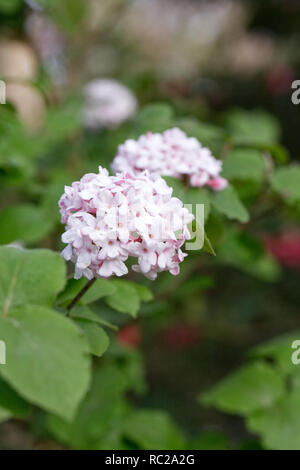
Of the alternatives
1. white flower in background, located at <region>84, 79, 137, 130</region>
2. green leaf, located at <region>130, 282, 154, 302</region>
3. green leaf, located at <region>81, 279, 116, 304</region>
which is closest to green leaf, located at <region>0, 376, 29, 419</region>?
green leaf, located at <region>81, 279, 116, 304</region>

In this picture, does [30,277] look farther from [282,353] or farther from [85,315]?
[282,353]

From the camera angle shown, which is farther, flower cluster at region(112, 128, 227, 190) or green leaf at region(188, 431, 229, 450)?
green leaf at region(188, 431, 229, 450)

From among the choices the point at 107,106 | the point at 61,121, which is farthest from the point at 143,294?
the point at 107,106

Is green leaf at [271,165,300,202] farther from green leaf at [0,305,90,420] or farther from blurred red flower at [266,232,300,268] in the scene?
blurred red flower at [266,232,300,268]

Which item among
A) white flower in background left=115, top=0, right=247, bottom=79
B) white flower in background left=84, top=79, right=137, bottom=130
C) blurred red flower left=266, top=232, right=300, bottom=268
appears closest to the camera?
white flower in background left=84, top=79, right=137, bottom=130

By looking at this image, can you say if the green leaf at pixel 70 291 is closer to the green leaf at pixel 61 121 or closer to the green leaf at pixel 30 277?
the green leaf at pixel 30 277

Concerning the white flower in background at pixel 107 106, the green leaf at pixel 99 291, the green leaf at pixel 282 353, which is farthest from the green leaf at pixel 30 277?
the white flower in background at pixel 107 106
